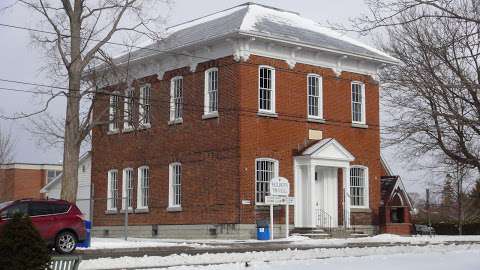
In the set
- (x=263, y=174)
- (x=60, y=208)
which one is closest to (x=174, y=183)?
(x=263, y=174)

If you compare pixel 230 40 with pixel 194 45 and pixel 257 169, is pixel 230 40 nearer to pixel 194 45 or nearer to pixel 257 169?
pixel 194 45

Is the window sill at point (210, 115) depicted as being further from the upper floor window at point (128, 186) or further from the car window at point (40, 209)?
the car window at point (40, 209)

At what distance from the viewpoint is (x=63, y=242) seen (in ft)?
74.6

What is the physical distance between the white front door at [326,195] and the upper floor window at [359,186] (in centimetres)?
130

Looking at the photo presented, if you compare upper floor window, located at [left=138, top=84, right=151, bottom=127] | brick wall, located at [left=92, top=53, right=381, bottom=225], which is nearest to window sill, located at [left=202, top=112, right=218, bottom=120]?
brick wall, located at [left=92, top=53, right=381, bottom=225]

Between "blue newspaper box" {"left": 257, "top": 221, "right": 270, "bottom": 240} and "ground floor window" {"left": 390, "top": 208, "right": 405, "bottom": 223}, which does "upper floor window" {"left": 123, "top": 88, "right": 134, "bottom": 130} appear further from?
"ground floor window" {"left": 390, "top": 208, "right": 405, "bottom": 223}

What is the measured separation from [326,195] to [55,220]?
1529 centimetres

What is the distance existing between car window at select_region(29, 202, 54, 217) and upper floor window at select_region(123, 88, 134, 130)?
9816 millimetres

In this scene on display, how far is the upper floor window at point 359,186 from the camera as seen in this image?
36000mm

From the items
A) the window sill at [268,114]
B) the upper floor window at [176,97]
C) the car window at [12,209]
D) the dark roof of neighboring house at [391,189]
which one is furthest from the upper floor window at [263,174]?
the car window at [12,209]

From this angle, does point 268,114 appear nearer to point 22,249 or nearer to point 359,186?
point 359,186

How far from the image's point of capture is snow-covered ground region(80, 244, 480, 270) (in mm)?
17078

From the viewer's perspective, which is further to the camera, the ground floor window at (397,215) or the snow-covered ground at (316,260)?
the ground floor window at (397,215)

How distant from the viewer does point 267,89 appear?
108ft
